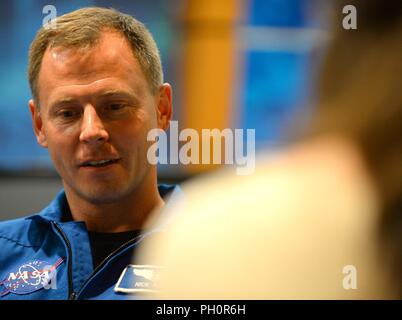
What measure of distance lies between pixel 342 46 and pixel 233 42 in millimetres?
787

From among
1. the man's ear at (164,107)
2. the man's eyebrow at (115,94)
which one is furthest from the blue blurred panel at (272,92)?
the man's eyebrow at (115,94)

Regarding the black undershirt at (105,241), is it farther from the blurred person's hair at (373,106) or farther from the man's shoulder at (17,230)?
the blurred person's hair at (373,106)

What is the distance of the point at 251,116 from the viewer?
1.41 metres

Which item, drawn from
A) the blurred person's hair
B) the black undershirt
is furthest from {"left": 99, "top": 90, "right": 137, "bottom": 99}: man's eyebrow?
the blurred person's hair

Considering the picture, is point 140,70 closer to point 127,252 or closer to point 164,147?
point 164,147

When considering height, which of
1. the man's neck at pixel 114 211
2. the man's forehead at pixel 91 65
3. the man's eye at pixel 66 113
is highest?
the man's forehead at pixel 91 65

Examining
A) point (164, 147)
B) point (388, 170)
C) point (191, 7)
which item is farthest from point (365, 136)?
point (191, 7)

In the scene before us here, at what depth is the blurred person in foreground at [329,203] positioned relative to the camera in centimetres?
70

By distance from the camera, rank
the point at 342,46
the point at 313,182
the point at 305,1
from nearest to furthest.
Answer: the point at 342,46, the point at 313,182, the point at 305,1

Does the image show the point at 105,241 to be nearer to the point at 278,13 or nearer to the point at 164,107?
the point at 164,107

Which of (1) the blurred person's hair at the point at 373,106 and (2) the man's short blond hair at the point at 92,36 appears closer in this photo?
(1) the blurred person's hair at the point at 373,106

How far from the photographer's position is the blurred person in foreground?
2.29 ft

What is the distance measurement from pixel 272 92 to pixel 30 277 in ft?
2.49

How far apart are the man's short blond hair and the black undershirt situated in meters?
0.35
